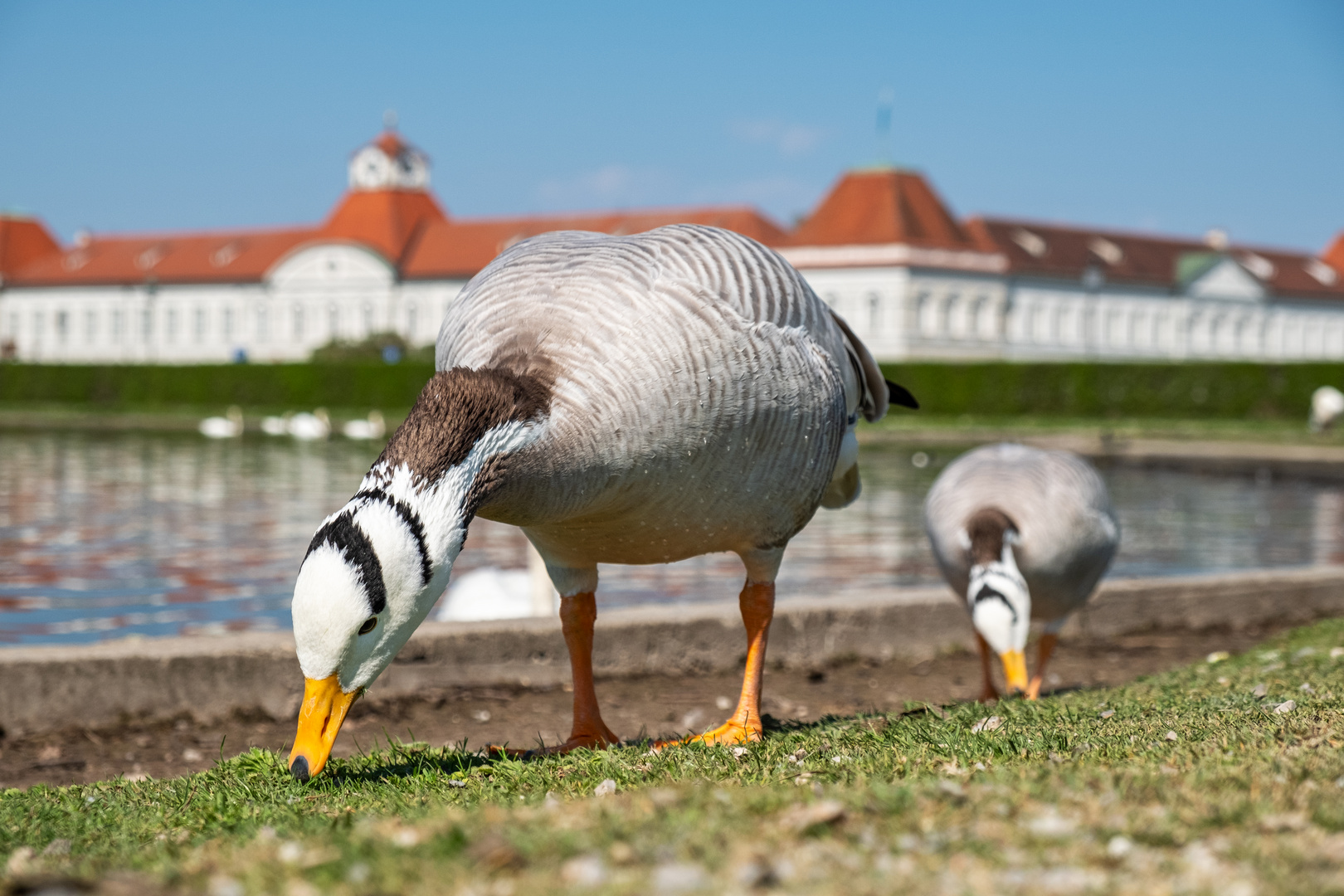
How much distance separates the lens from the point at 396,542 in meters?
3.68

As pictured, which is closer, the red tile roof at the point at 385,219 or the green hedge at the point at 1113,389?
the green hedge at the point at 1113,389

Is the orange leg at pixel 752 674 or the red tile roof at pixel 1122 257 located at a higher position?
the orange leg at pixel 752 674

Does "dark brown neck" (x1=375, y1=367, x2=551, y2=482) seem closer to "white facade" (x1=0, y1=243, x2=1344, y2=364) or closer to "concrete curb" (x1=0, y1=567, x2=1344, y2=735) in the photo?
"concrete curb" (x1=0, y1=567, x2=1344, y2=735)

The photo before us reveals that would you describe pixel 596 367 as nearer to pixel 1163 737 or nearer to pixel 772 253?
pixel 772 253

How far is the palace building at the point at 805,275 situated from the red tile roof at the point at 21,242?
0.16 meters

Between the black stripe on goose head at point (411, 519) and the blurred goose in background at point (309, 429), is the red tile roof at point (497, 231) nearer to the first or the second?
the blurred goose in background at point (309, 429)

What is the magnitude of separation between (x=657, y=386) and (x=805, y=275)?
84530 mm

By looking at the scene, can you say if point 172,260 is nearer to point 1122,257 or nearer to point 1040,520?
point 1122,257

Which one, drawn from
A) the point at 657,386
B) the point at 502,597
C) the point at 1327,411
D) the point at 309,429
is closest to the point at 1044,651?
the point at 502,597

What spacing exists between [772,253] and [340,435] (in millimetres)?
42379

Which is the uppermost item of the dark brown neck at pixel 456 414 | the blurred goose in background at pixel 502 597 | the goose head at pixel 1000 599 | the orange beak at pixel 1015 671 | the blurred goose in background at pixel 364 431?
the dark brown neck at pixel 456 414

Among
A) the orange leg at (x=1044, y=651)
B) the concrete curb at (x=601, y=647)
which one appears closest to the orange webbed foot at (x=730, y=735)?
the concrete curb at (x=601, y=647)

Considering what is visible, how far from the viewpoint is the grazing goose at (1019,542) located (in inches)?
268

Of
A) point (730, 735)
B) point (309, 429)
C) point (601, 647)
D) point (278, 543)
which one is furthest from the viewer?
point (309, 429)
